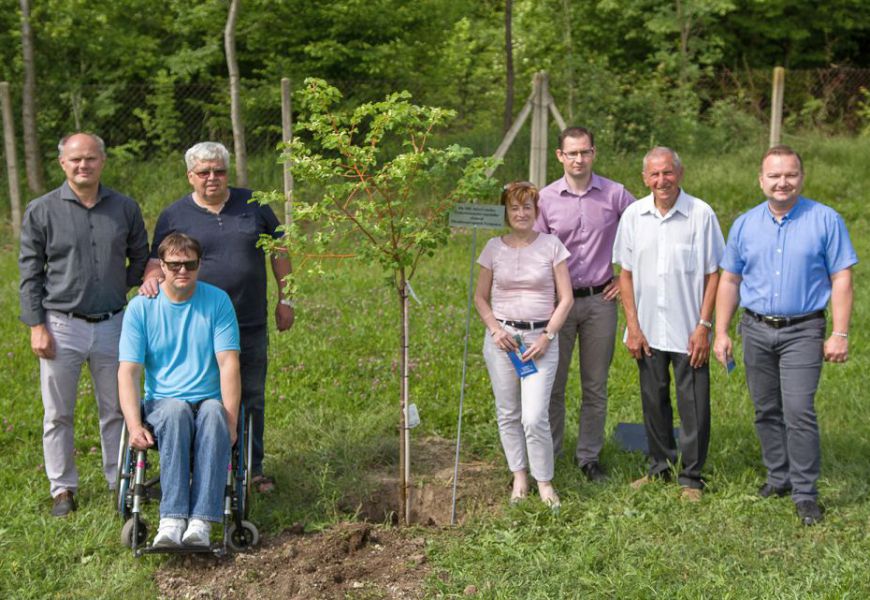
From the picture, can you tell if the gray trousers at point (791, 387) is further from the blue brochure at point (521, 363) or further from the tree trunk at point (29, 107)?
the tree trunk at point (29, 107)

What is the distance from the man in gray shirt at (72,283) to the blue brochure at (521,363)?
7.11 ft

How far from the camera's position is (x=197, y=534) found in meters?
4.80

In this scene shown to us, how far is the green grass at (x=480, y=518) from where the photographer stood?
4754mm

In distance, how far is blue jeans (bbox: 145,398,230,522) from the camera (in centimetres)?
491

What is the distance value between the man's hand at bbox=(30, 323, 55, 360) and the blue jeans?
81cm

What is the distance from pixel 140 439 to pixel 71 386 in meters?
0.88

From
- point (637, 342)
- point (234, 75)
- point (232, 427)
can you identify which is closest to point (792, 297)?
point (637, 342)

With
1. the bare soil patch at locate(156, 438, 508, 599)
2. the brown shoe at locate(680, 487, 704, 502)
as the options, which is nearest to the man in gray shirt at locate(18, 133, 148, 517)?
A: the bare soil patch at locate(156, 438, 508, 599)

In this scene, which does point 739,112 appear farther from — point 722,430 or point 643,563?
point 643,563

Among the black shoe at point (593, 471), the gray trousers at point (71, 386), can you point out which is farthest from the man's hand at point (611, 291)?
the gray trousers at point (71, 386)

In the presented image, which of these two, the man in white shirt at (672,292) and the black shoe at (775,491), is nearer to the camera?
the man in white shirt at (672,292)

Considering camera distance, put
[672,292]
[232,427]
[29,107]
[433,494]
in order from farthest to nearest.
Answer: [29,107]
[433,494]
[672,292]
[232,427]

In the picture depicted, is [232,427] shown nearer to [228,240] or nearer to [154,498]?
[154,498]

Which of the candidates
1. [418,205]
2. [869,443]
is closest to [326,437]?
[869,443]
